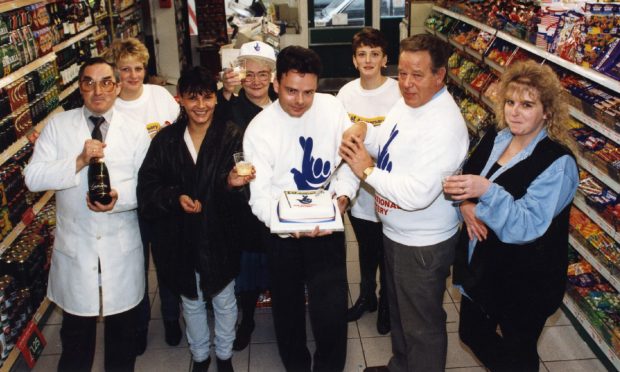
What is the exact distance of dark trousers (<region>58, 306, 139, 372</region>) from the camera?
299cm

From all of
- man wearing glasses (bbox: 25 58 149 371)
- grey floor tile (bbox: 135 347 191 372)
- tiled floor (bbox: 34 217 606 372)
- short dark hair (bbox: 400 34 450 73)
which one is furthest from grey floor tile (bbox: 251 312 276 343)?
short dark hair (bbox: 400 34 450 73)

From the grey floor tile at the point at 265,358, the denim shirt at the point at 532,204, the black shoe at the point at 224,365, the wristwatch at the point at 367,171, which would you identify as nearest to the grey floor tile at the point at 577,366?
the denim shirt at the point at 532,204

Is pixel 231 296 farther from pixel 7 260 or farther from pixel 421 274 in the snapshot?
pixel 7 260

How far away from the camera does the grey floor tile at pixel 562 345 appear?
3.52 meters

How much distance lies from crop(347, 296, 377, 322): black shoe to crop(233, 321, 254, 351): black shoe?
26.7 inches

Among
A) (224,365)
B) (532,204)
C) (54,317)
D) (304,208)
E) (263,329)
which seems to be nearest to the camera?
(532,204)

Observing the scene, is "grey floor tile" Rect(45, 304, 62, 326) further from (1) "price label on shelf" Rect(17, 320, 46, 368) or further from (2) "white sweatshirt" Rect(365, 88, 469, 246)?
(2) "white sweatshirt" Rect(365, 88, 469, 246)

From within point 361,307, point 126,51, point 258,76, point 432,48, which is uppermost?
point 432,48

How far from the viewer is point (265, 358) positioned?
11.6 ft

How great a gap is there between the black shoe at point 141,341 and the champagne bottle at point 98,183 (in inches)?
45.3

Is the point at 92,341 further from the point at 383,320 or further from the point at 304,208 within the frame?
the point at 383,320

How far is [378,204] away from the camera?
2.88m

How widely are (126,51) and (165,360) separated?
192 cm

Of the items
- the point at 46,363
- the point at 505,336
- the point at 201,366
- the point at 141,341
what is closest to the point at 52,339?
the point at 46,363
